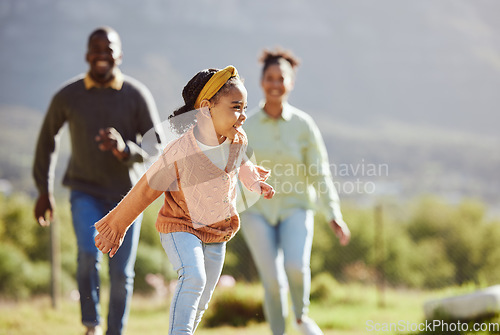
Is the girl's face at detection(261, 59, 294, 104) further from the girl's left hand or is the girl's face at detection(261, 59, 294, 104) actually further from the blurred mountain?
the blurred mountain

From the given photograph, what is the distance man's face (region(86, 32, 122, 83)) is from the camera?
13.2 ft

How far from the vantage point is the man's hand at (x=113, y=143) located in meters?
3.81

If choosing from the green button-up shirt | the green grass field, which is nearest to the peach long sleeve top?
the green button-up shirt

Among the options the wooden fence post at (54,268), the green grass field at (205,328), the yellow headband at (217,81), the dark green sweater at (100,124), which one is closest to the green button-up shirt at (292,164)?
the dark green sweater at (100,124)

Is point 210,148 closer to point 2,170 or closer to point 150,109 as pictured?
point 150,109

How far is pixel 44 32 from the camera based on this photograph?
67.7 m

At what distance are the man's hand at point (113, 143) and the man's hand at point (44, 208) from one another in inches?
26.3

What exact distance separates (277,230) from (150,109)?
117 centimetres

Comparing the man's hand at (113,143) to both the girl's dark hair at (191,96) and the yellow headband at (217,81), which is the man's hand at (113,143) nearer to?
the girl's dark hair at (191,96)

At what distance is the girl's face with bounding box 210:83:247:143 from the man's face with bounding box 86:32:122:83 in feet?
4.98

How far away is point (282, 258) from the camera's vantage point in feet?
13.8

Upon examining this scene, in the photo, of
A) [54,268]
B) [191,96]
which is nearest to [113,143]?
[191,96]

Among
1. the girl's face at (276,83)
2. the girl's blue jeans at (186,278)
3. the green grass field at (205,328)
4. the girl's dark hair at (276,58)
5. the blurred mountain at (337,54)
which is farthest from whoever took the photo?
the blurred mountain at (337,54)

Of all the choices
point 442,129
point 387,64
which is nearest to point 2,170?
point 442,129
